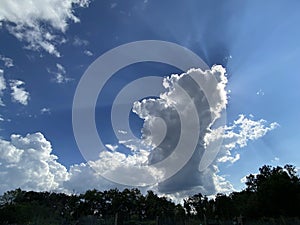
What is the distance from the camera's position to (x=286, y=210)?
32125mm

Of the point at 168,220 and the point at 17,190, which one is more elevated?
the point at 17,190

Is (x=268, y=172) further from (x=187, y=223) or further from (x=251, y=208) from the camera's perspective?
(x=187, y=223)

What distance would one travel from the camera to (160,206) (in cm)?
6091

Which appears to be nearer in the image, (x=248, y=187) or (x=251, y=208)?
(x=251, y=208)

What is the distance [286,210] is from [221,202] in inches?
735

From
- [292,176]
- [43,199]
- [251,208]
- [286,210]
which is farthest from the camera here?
[43,199]

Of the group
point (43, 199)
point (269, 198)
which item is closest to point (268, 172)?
point (269, 198)

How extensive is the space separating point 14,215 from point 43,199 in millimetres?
40209

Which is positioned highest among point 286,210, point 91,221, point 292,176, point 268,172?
point 268,172

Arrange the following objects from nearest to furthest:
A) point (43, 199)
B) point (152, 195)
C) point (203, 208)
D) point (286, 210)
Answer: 1. point (286, 210)
2. point (203, 208)
3. point (152, 195)
4. point (43, 199)

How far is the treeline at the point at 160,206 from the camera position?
76.0 feet

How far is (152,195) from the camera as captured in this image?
61.3 meters

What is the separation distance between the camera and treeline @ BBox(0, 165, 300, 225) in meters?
23.2

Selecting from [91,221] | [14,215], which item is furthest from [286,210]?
[14,215]
